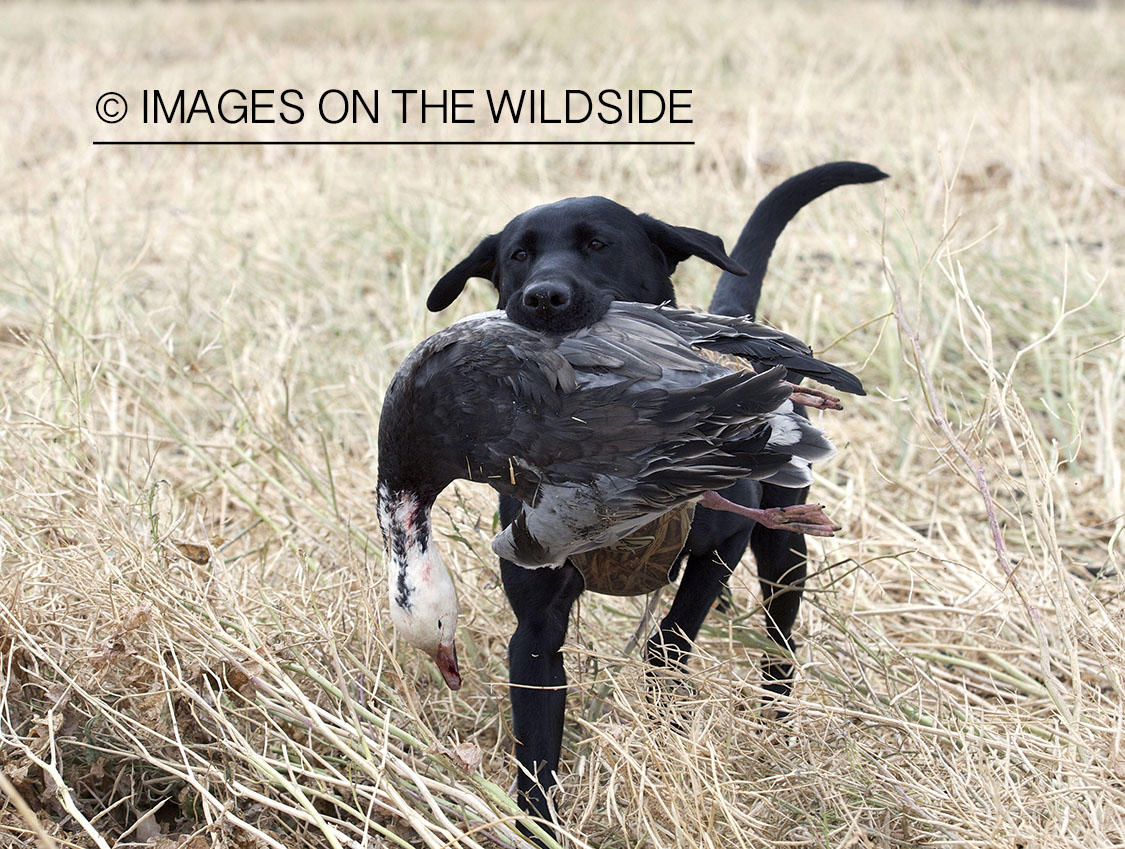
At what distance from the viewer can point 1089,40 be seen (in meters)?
9.65

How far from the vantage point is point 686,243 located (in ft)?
7.77

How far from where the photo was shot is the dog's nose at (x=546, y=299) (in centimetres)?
200

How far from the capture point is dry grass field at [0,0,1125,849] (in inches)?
83.5

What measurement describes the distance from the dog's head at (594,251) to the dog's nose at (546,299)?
107 millimetres

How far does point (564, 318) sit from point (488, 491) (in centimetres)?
121

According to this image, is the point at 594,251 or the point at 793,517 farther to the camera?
the point at 594,251

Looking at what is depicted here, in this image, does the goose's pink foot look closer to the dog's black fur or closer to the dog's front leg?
the dog's black fur

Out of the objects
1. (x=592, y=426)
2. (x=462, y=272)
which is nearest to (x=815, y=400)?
(x=592, y=426)

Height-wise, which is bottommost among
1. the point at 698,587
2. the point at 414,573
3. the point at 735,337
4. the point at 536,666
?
the point at 536,666

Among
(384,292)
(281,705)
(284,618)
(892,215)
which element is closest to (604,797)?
(281,705)

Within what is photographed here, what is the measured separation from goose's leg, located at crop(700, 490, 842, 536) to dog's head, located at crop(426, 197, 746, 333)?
1.35 ft

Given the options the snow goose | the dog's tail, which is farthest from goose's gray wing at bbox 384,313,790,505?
the dog's tail

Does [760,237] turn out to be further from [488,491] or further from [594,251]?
[488,491]

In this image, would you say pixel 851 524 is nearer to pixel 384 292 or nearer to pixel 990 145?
pixel 384 292
